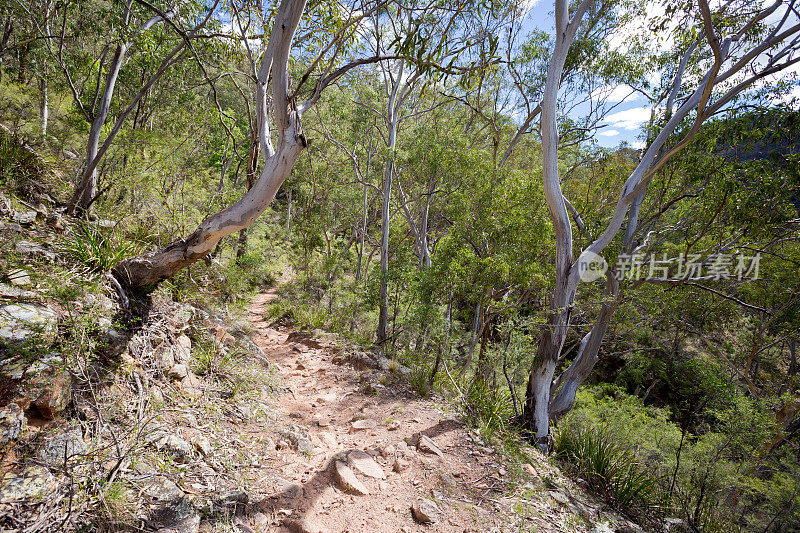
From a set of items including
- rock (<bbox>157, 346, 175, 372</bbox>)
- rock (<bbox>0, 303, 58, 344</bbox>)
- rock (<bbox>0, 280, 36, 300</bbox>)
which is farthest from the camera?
rock (<bbox>157, 346, 175, 372</bbox>)

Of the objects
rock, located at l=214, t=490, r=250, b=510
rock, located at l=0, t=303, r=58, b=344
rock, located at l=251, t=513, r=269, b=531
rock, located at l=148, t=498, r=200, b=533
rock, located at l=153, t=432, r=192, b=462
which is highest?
rock, located at l=0, t=303, r=58, b=344

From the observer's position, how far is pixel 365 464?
10.7ft

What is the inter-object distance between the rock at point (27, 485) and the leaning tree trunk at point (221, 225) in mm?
1877

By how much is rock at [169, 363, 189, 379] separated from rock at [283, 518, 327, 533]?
5.64 ft

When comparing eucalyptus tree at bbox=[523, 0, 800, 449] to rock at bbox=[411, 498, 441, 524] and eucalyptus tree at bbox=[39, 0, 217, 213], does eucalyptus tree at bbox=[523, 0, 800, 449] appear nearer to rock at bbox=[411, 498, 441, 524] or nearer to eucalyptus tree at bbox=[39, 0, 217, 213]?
rock at bbox=[411, 498, 441, 524]

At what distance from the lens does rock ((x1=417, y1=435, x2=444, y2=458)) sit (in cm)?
364

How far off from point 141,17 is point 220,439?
5947 millimetres

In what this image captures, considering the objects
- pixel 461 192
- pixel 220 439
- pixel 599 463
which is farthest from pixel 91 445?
pixel 461 192

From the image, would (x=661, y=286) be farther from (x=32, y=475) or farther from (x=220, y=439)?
(x=32, y=475)

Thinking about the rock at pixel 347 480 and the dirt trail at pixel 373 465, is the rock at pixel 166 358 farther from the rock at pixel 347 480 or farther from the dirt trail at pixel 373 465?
the rock at pixel 347 480

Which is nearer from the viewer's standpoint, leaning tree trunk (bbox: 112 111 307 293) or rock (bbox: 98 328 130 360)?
rock (bbox: 98 328 130 360)

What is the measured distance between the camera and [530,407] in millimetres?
5547

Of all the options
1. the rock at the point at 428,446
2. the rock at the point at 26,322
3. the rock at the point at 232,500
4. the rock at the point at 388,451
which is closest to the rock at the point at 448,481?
the rock at the point at 428,446

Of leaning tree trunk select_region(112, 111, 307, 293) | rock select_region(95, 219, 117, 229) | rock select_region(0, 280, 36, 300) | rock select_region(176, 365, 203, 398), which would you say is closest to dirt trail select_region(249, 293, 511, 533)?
rock select_region(176, 365, 203, 398)
